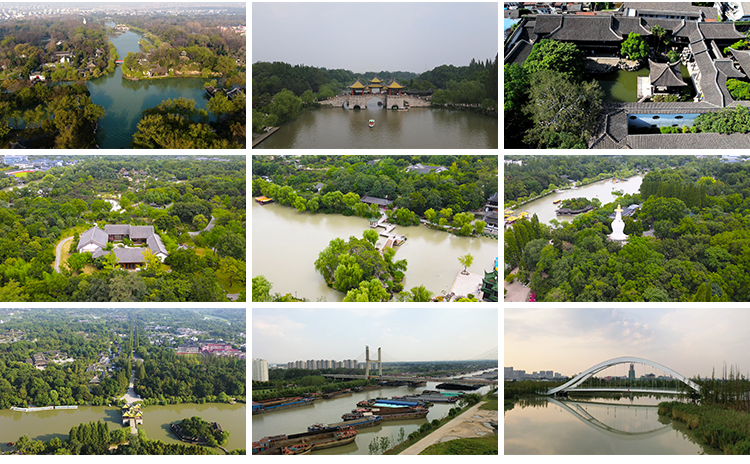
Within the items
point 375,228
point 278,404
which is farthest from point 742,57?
point 278,404

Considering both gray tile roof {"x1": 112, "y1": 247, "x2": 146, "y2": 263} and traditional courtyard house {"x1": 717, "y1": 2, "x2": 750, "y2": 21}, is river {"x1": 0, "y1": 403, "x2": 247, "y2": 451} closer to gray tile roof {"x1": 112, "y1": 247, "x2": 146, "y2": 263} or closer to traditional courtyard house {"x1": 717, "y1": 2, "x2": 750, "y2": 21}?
gray tile roof {"x1": 112, "y1": 247, "x2": 146, "y2": 263}

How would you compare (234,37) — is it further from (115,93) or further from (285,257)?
(285,257)

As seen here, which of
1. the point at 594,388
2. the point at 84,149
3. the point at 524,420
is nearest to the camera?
the point at 84,149

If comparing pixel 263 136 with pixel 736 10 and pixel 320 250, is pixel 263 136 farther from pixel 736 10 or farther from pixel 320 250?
pixel 736 10

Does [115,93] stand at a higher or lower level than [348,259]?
higher

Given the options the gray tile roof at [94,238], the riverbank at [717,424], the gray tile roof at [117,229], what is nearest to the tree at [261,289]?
the gray tile roof at [117,229]

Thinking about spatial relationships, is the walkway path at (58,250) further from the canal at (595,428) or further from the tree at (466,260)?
the canal at (595,428)

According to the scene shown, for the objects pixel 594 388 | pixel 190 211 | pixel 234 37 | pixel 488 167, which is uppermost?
pixel 234 37

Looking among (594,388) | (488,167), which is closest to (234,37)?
(488,167)
